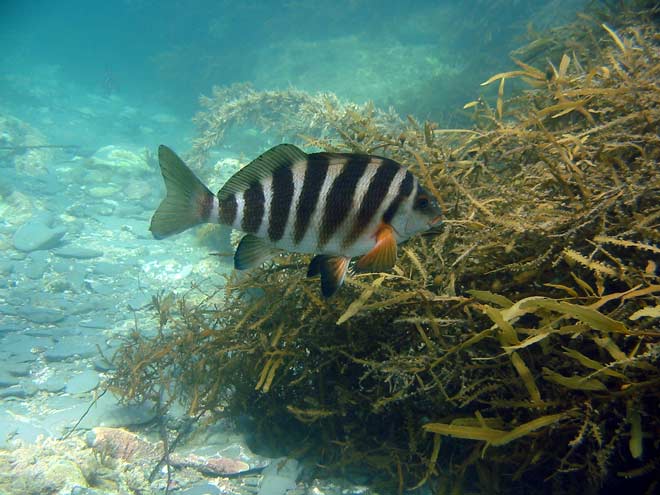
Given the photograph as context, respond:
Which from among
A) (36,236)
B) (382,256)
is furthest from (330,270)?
(36,236)

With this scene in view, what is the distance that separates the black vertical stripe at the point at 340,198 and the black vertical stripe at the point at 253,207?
0.34 meters

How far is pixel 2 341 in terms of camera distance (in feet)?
23.7

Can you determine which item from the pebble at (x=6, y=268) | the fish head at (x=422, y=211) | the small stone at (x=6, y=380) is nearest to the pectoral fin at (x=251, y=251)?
the fish head at (x=422, y=211)

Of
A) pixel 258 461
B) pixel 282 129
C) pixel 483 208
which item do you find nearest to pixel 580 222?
pixel 483 208

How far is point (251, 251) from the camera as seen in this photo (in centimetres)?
209

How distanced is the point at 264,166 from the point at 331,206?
0.43 m

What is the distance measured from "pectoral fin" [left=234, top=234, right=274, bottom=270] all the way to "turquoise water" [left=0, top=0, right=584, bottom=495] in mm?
2506

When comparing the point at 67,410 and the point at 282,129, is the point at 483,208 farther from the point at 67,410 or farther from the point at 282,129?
the point at 282,129

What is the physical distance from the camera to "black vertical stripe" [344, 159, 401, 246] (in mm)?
1917

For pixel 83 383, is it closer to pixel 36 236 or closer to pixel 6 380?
pixel 6 380

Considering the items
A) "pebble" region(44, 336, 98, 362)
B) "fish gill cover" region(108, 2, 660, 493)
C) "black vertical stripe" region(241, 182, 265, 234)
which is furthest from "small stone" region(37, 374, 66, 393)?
"black vertical stripe" region(241, 182, 265, 234)

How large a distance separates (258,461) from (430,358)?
8.19 feet

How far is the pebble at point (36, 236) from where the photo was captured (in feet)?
37.5

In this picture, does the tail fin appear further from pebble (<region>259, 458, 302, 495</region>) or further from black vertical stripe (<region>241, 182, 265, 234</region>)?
pebble (<region>259, 458, 302, 495</region>)
